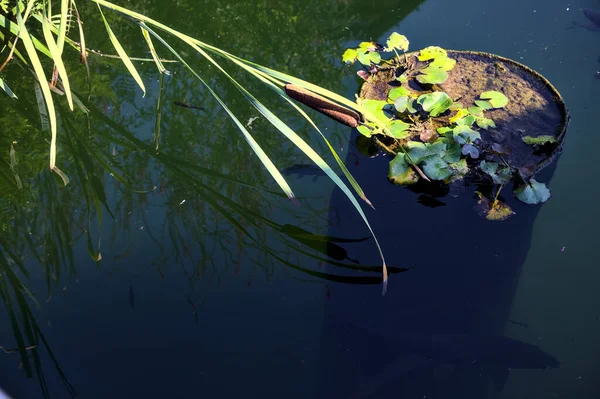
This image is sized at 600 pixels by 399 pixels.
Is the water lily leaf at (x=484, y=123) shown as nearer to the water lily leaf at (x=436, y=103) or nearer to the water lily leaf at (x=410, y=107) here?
the water lily leaf at (x=436, y=103)

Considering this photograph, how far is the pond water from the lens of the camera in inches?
56.4

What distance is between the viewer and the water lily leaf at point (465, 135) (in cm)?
176

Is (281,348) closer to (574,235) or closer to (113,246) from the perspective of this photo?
(113,246)

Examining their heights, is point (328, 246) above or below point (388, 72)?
below

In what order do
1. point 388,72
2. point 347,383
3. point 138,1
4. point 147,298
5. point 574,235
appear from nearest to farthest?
point 347,383, point 147,298, point 574,235, point 388,72, point 138,1

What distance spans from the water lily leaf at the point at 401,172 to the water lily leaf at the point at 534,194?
0.33 m

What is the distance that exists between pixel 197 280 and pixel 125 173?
52cm

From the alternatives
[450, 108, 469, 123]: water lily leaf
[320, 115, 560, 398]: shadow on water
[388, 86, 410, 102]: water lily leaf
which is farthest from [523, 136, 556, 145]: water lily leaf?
[388, 86, 410, 102]: water lily leaf

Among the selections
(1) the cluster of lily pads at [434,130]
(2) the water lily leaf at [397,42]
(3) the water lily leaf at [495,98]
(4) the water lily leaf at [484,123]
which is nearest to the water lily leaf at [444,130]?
(1) the cluster of lily pads at [434,130]

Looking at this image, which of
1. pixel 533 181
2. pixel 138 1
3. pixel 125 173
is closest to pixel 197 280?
pixel 125 173

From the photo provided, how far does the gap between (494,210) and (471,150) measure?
20 centimetres

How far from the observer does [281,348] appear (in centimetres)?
148

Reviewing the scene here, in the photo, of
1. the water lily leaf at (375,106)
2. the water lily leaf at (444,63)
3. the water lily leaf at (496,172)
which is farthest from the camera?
the water lily leaf at (444,63)

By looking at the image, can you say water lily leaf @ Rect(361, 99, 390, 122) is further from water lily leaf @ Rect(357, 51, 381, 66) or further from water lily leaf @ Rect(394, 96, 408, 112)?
water lily leaf @ Rect(357, 51, 381, 66)
